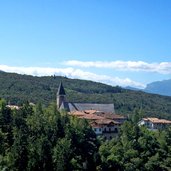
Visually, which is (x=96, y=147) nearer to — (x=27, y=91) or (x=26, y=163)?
(x=26, y=163)

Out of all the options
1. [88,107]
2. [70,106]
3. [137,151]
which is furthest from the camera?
[88,107]

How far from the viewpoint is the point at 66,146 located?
5875 centimetres

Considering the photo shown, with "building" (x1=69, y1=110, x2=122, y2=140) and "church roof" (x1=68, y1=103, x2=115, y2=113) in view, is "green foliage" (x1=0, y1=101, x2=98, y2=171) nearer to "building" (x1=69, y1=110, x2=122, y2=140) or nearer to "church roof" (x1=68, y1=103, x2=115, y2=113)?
"building" (x1=69, y1=110, x2=122, y2=140)

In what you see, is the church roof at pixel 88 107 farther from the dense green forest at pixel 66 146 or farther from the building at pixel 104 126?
the dense green forest at pixel 66 146

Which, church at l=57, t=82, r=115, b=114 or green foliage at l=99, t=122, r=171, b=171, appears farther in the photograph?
church at l=57, t=82, r=115, b=114

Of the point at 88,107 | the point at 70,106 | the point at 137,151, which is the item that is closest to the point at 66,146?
the point at 137,151

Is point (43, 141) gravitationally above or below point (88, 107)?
below

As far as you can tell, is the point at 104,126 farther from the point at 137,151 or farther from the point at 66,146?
the point at 66,146

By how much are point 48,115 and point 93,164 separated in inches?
491

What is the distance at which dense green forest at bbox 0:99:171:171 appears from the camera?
187 feet

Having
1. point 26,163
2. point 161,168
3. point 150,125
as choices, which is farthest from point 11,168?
point 150,125

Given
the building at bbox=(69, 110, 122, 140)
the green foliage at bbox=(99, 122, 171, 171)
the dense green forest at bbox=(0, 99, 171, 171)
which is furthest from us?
the building at bbox=(69, 110, 122, 140)

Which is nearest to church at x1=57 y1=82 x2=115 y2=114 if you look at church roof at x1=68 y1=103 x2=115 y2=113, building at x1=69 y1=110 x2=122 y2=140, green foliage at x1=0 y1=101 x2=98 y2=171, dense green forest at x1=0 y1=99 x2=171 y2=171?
church roof at x1=68 y1=103 x2=115 y2=113

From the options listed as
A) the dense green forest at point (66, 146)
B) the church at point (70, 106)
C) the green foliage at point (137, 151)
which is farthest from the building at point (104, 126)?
the church at point (70, 106)
